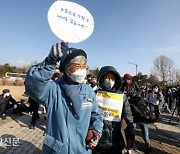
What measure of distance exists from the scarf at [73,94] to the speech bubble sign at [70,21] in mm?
522

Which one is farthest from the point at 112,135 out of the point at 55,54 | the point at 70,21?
the point at 55,54

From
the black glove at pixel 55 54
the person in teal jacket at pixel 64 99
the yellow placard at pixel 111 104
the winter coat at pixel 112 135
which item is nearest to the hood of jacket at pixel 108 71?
the winter coat at pixel 112 135

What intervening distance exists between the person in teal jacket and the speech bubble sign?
0.32 meters

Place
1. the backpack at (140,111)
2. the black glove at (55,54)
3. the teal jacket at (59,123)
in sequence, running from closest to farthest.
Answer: the black glove at (55,54)
the teal jacket at (59,123)
the backpack at (140,111)

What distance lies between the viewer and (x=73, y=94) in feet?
6.66

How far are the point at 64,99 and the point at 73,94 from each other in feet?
0.30

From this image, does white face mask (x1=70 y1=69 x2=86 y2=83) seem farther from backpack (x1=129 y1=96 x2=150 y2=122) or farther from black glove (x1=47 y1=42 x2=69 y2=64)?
backpack (x1=129 y1=96 x2=150 y2=122)

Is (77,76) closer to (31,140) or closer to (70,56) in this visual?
(70,56)

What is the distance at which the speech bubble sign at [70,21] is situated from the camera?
2.32 meters

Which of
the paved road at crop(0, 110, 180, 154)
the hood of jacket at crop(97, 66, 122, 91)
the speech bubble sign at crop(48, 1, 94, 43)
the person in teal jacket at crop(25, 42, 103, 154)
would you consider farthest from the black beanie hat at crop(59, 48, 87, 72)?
the paved road at crop(0, 110, 180, 154)

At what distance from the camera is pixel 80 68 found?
2.15m

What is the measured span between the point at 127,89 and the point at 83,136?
4.62 meters

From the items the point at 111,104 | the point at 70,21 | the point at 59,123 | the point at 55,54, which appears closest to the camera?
the point at 55,54

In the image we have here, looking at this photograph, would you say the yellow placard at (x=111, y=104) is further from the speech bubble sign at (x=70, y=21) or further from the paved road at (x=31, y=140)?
the paved road at (x=31, y=140)
